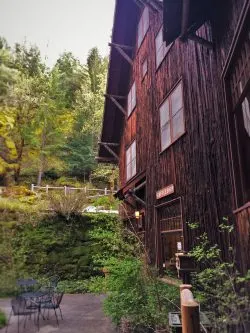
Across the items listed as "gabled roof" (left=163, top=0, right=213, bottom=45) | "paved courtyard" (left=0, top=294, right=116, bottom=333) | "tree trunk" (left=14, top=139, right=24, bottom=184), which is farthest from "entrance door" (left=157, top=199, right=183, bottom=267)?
"tree trunk" (left=14, top=139, right=24, bottom=184)

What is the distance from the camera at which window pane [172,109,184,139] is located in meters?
7.17

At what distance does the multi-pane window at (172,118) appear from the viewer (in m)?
7.26

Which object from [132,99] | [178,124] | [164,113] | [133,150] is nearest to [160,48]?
[164,113]

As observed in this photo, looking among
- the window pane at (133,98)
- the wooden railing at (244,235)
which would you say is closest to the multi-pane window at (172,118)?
the wooden railing at (244,235)

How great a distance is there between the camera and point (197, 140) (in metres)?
6.22

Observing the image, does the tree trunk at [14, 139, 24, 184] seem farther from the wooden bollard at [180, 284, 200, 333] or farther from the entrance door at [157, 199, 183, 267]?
the wooden bollard at [180, 284, 200, 333]

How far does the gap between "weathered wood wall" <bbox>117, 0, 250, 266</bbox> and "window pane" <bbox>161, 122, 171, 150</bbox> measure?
0.86 ft

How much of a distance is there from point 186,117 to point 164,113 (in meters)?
1.70

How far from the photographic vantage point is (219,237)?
17.0 feet

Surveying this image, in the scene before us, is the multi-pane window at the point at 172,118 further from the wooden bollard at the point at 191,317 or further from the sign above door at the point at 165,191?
the wooden bollard at the point at 191,317

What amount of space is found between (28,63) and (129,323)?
94.3ft

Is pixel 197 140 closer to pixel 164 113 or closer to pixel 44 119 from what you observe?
pixel 164 113

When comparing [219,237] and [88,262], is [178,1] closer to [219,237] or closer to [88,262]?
[219,237]

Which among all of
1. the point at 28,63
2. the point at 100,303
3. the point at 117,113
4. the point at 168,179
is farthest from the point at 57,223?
the point at 28,63
